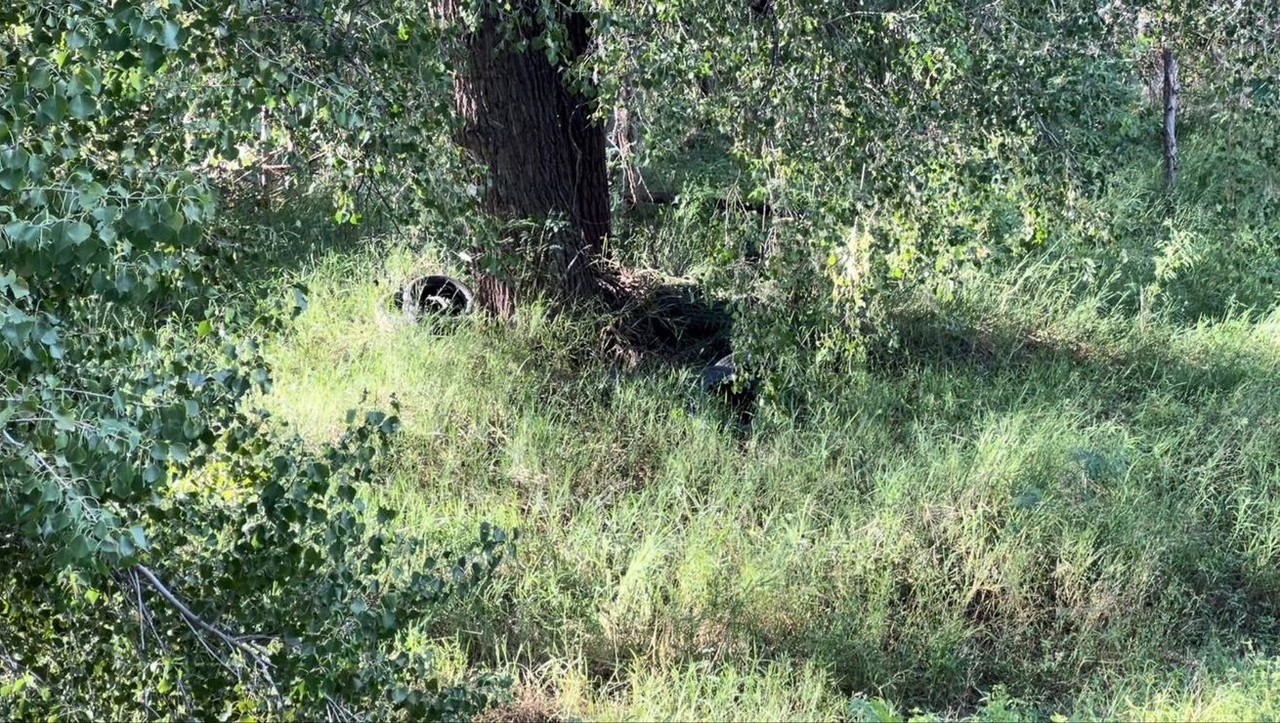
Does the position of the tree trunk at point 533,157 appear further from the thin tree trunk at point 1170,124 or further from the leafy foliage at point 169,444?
the thin tree trunk at point 1170,124

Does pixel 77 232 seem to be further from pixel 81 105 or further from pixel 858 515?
pixel 858 515

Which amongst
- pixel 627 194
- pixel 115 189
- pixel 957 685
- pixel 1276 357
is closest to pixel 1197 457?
pixel 1276 357

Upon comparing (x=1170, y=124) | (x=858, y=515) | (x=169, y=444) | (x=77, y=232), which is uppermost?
(x=1170, y=124)

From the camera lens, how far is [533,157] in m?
6.66

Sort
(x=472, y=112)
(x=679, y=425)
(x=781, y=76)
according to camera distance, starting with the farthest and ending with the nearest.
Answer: (x=472, y=112) → (x=679, y=425) → (x=781, y=76)

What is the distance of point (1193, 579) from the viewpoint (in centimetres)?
534

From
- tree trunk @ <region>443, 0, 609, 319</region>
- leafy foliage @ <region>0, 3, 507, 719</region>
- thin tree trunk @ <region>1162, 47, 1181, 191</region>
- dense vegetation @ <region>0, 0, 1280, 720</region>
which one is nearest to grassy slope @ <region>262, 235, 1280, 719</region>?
dense vegetation @ <region>0, 0, 1280, 720</region>

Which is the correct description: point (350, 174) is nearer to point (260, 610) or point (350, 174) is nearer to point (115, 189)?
point (260, 610)

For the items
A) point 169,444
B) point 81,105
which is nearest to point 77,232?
point 81,105

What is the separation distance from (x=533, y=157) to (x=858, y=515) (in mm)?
2483

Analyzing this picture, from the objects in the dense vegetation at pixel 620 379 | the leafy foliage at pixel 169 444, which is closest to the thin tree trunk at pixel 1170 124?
the dense vegetation at pixel 620 379

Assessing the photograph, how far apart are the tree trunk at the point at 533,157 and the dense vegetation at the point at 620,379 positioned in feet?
0.08

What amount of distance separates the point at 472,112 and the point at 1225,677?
13.5 ft

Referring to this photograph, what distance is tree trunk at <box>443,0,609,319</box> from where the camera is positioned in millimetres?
6484
